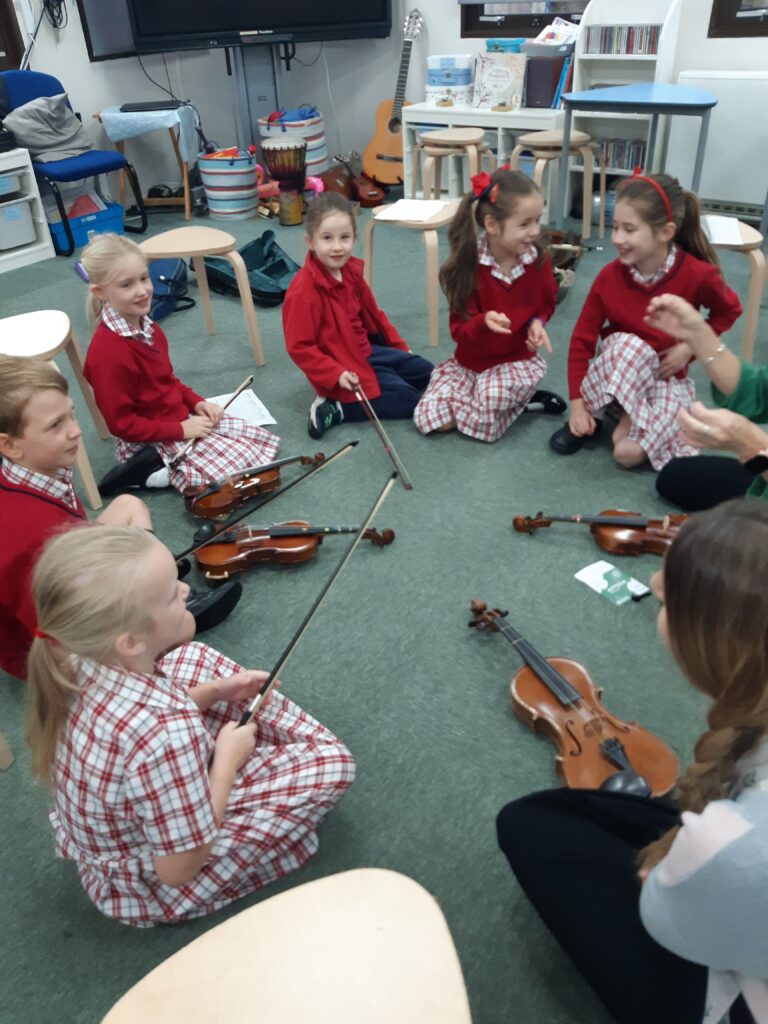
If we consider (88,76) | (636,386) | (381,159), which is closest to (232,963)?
(636,386)

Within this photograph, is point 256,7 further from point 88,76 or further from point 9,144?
point 9,144

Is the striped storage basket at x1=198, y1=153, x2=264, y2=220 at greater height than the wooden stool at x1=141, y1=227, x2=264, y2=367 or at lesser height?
lesser

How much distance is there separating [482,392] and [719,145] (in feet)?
8.57

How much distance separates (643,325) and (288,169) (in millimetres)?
→ 3172

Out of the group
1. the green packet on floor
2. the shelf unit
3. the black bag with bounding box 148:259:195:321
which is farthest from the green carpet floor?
the shelf unit

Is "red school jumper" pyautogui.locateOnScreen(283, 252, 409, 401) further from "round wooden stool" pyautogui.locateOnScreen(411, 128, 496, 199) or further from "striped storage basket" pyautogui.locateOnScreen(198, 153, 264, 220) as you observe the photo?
"striped storage basket" pyautogui.locateOnScreen(198, 153, 264, 220)

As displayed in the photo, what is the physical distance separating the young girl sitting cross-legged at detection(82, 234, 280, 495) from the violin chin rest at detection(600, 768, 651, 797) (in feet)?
4.58

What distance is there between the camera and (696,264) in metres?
2.21

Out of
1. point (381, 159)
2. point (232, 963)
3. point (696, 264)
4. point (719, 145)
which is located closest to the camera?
point (232, 963)

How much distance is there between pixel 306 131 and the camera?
4.97 meters

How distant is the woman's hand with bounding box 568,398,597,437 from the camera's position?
2377 millimetres

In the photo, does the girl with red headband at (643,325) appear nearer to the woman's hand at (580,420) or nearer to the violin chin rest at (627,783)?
the woman's hand at (580,420)

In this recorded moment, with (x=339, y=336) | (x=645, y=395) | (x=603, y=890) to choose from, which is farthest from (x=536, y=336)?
(x=603, y=890)

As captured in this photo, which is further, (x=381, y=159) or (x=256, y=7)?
(x=381, y=159)
